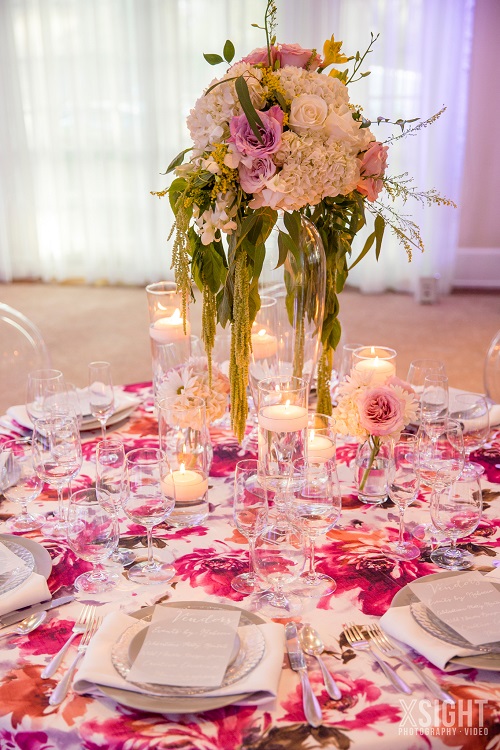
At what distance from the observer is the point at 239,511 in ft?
4.29

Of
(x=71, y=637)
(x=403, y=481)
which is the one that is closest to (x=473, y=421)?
(x=403, y=481)

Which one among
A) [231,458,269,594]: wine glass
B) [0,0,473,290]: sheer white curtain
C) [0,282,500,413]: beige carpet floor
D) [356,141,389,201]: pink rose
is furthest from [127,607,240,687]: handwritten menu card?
[0,0,473,290]: sheer white curtain

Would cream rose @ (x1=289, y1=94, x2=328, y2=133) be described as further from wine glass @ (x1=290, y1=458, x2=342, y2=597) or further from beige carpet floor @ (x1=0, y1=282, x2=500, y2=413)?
beige carpet floor @ (x1=0, y1=282, x2=500, y2=413)

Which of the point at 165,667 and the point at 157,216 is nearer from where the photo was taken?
the point at 165,667

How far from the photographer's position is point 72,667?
109 centimetres

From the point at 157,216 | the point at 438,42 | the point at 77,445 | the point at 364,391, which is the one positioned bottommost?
the point at 157,216

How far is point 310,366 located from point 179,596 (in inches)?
21.8

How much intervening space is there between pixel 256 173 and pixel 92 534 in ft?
2.16

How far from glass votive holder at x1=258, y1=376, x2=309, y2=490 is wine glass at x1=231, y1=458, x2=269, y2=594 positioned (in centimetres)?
10

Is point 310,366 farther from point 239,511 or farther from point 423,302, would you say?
point 423,302

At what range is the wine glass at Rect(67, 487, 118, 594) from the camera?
4.15 feet

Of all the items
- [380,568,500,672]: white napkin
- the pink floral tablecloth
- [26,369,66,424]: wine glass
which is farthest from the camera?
[26,369,66,424]: wine glass

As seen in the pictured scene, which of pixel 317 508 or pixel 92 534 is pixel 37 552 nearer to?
pixel 92 534

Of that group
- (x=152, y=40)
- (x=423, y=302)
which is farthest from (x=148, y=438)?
(x=152, y=40)
